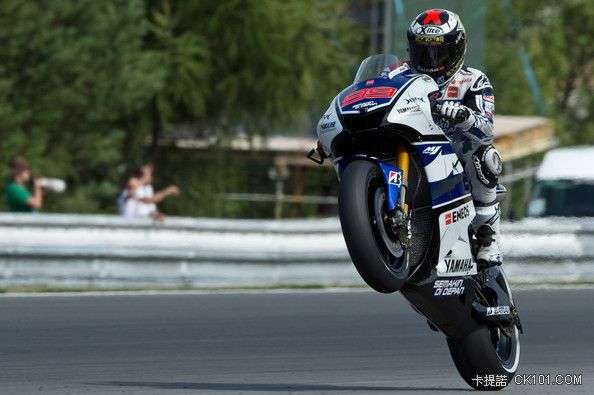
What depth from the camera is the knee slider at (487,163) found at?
26.5 ft

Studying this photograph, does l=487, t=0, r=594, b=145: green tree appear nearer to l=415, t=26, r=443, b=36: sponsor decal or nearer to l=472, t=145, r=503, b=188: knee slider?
l=472, t=145, r=503, b=188: knee slider

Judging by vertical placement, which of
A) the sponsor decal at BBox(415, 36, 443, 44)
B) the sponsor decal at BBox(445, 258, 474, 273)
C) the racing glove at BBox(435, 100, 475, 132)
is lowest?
the sponsor decal at BBox(445, 258, 474, 273)

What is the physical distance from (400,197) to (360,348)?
8.77 ft

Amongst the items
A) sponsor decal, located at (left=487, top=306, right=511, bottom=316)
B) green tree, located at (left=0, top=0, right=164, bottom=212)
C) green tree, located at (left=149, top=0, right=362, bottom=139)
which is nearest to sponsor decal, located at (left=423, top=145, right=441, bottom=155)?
sponsor decal, located at (left=487, top=306, right=511, bottom=316)

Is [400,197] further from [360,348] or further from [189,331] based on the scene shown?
[189,331]

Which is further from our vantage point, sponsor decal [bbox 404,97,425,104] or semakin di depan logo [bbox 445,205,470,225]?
semakin di depan logo [bbox 445,205,470,225]

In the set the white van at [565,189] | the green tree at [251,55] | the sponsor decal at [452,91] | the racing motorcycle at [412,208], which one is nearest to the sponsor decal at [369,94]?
the racing motorcycle at [412,208]

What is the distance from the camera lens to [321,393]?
311 inches

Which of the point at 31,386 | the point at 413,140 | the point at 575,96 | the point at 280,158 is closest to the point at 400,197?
the point at 413,140

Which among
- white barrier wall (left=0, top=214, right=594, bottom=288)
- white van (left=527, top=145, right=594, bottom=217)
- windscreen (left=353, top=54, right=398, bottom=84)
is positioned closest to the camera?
windscreen (left=353, top=54, right=398, bottom=84)

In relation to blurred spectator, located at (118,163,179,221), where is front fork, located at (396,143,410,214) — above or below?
above

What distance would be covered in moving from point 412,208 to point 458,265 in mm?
498

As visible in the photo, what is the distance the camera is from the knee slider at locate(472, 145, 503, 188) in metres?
8.06

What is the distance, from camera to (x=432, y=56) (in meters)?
7.86
